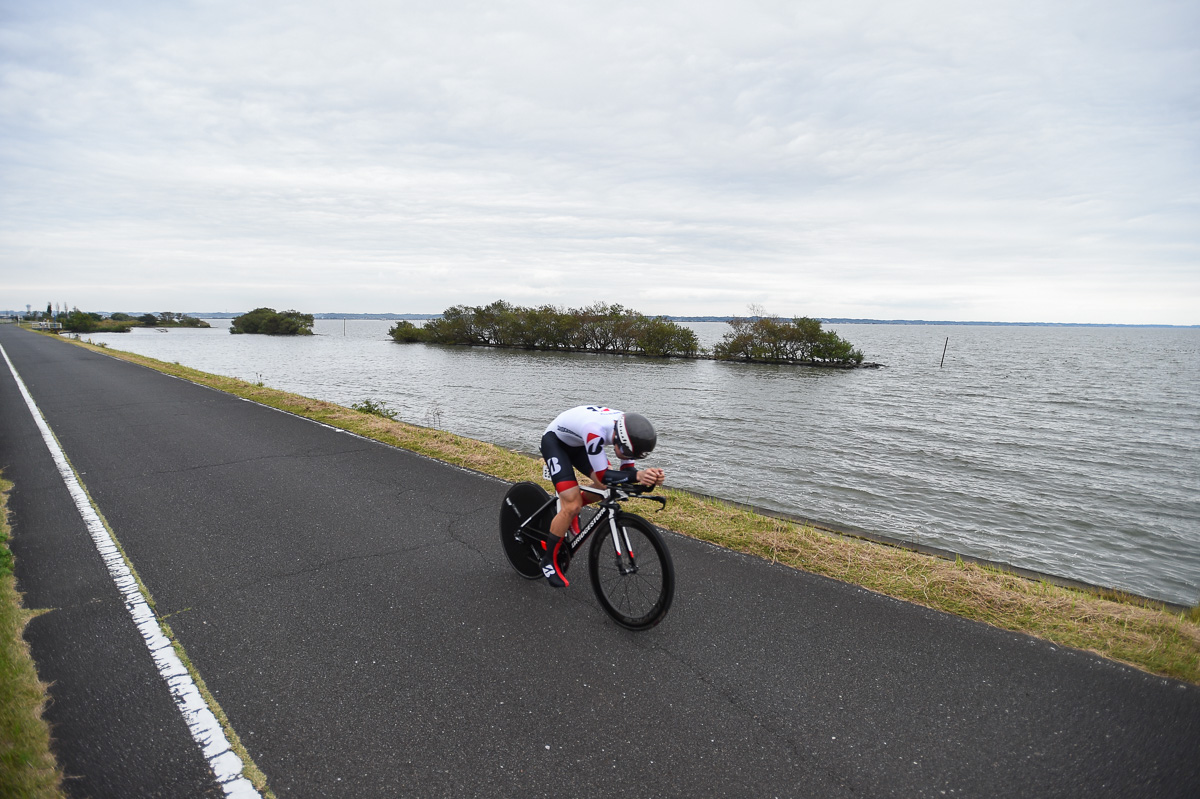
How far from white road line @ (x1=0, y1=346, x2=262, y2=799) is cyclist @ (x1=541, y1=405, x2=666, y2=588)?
Result: 2240mm

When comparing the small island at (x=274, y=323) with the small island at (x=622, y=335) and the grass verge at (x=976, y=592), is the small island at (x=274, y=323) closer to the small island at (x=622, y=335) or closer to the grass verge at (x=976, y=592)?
the small island at (x=622, y=335)

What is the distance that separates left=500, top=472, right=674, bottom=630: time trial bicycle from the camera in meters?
3.79

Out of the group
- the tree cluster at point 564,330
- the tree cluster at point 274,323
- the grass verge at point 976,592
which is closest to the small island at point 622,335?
Answer: the tree cluster at point 564,330

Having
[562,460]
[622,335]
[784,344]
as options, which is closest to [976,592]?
[562,460]

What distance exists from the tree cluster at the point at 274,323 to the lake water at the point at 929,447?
98839 millimetres

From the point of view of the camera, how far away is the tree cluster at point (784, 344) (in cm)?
5519

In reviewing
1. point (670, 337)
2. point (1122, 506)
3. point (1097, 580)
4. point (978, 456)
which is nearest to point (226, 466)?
point (1097, 580)

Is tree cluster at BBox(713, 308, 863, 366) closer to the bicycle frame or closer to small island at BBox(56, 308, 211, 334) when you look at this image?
the bicycle frame

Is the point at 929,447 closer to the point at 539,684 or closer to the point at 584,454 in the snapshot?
the point at 584,454

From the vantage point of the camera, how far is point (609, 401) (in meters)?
28.7

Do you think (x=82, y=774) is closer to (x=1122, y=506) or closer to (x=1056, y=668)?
(x=1056, y=668)

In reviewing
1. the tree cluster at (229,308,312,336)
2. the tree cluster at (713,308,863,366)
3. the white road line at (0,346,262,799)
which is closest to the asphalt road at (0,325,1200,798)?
the white road line at (0,346,262,799)

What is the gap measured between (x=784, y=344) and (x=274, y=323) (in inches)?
4684

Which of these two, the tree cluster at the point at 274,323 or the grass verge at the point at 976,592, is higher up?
the tree cluster at the point at 274,323
